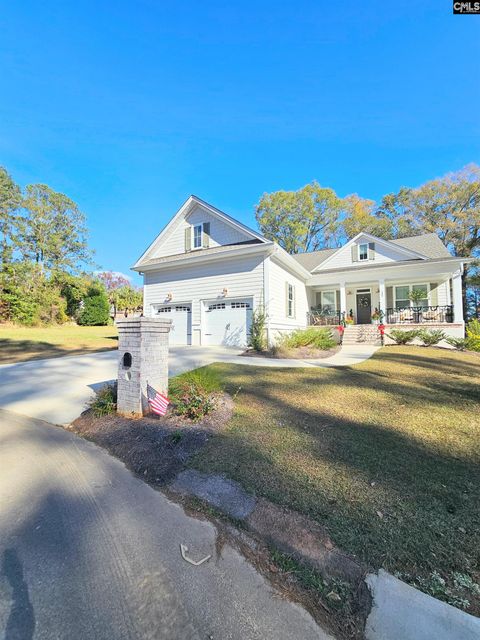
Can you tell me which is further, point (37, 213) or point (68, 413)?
point (37, 213)

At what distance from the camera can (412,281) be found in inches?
693

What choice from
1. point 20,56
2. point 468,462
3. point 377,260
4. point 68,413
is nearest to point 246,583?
point 468,462

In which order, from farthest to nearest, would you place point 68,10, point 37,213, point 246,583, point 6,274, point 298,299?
point 37,213 → point 6,274 → point 298,299 → point 68,10 → point 246,583

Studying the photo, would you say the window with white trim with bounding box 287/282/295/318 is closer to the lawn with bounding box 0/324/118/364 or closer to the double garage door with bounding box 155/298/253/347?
the double garage door with bounding box 155/298/253/347

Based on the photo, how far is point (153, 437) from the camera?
3.46 m

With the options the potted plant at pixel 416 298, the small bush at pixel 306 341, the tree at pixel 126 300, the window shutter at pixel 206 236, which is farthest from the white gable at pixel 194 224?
the tree at pixel 126 300

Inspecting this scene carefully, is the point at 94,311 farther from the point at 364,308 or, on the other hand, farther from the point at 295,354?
the point at 364,308

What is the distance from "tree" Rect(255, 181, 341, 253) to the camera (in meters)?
28.0

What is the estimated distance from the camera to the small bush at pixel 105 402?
4336 millimetres

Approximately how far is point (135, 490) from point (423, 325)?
1617 cm

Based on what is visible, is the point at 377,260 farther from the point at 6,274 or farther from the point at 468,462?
the point at 6,274

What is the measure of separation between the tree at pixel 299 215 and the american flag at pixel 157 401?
26.8m

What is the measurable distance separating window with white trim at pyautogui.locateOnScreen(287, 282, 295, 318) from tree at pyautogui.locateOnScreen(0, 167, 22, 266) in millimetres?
22593

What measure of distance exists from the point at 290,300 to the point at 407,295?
833 centimetres
